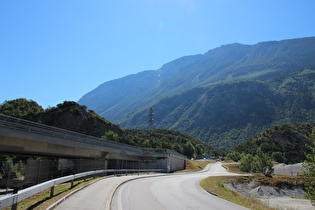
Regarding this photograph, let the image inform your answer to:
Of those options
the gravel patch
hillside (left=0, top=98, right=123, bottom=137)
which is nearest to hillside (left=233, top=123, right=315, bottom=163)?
the gravel patch

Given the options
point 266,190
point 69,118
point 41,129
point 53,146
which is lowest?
point 266,190

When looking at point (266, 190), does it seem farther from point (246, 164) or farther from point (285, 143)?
point (285, 143)

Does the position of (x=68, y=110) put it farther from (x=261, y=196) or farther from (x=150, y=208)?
(x=150, y=208)

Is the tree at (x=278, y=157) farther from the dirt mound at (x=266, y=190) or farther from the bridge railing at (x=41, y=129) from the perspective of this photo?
the bridge railing at (x=41, y=129)

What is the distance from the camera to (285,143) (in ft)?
383

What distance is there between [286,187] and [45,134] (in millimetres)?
37686

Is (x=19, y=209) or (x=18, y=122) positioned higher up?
(x=18, y=122)

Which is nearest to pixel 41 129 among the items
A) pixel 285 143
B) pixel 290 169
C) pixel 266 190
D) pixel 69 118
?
pixel 266 190

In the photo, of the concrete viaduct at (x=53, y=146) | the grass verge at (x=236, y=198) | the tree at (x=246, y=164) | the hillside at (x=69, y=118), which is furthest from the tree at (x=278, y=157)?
the grass verge at (x=236, y=198)

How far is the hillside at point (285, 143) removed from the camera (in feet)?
355

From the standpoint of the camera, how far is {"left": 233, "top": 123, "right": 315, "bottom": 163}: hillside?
108m

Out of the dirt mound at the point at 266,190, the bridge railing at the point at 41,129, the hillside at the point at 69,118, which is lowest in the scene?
the dirt mound at the point at 266,190

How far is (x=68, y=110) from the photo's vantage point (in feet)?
239

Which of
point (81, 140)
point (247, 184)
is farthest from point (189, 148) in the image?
point (81, 140)
